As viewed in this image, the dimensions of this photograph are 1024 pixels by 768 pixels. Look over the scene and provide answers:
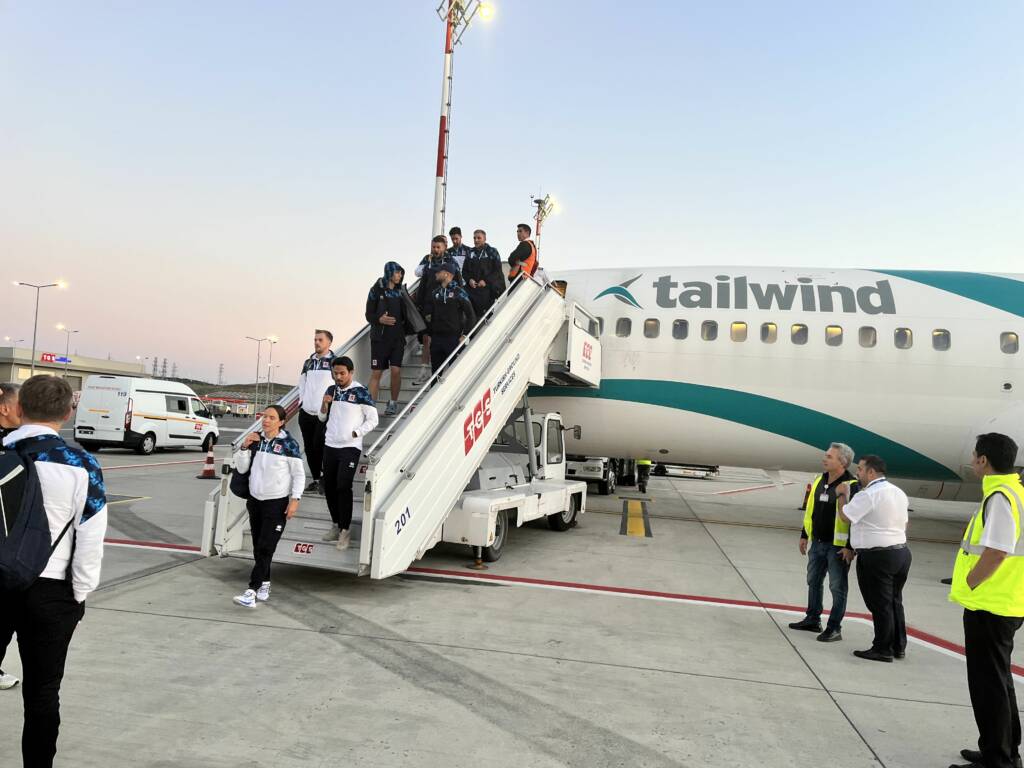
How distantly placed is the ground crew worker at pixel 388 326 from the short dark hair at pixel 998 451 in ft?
20.6

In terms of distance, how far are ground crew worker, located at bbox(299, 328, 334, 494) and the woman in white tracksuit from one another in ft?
4.66

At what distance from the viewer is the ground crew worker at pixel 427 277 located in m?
9.02

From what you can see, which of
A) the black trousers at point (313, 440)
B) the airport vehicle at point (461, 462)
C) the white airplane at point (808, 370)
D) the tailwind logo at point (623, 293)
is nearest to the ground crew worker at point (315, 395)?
the black trousers at point (313, 440)

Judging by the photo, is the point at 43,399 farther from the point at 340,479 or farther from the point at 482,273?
the point at 482,273

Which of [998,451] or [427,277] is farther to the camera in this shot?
[427,277]

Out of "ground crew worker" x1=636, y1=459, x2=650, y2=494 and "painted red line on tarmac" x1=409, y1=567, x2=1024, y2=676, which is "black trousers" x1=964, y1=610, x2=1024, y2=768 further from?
"ground crew worker" x1=636, y1=459, x2=650, y2=494

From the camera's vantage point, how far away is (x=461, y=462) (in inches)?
282

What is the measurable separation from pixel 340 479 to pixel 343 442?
35cm

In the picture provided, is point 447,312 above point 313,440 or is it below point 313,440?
above

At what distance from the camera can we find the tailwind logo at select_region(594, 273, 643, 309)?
1159 cm

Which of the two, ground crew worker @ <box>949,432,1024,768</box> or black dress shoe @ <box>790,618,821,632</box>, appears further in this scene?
black dress shoe @ <box>790,618,821,632</box>

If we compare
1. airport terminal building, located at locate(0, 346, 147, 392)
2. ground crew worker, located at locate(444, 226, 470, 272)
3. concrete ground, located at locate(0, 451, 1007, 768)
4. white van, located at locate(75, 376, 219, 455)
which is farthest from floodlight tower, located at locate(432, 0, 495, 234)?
airport terminal building, located at locate(0, 346, 147, 392)

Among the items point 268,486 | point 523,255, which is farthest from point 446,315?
point 268,486

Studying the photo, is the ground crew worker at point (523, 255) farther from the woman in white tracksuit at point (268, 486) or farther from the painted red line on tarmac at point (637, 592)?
the woman in white tracksuit at point (268, 486)
